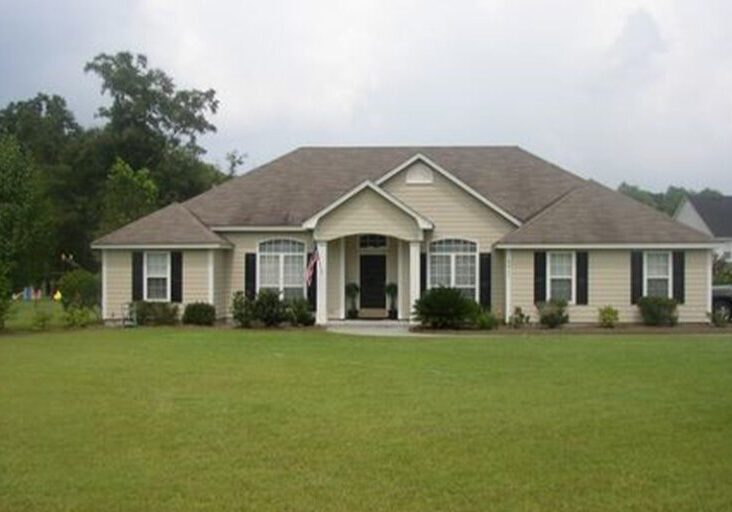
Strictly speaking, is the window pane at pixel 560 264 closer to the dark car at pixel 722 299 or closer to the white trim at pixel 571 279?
the white trim at pixel 571 279

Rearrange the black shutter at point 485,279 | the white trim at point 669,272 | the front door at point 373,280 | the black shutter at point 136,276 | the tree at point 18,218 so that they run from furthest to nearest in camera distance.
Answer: the front door at point 373,280 < the black shutter at point 136,276 < the black shutter at point 485,279 < the white trim at point 669,272 < the tree at point 18,218

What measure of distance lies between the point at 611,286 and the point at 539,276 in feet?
7.24

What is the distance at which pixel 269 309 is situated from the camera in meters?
30.5

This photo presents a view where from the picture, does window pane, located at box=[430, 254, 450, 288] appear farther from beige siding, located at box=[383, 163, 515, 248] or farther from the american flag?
the american flag

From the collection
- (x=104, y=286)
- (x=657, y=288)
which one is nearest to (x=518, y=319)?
(x=657, y=288)

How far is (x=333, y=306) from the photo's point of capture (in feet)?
109

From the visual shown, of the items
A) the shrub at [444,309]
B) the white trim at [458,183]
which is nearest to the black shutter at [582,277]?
the white trim at [458,183]

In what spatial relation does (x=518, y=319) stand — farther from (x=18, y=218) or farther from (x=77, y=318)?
(x=18, y=218)

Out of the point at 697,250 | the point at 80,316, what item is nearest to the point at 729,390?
the point at 697,250

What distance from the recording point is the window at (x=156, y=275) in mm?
33062

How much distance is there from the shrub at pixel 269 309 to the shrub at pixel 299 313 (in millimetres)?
236

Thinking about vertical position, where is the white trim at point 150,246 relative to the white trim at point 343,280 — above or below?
above

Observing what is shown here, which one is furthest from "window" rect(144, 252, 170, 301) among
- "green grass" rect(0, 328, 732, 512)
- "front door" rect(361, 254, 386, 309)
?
"green grass" rect(0, 328, 732, 512)

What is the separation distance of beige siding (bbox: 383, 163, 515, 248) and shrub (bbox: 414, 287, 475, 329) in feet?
11.1
